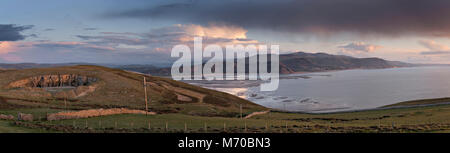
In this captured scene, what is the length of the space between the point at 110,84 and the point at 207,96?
1200 inches

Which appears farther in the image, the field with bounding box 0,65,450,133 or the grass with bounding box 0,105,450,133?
the field with bounding box 0,65,450,133

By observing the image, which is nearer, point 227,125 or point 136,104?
point 227,125

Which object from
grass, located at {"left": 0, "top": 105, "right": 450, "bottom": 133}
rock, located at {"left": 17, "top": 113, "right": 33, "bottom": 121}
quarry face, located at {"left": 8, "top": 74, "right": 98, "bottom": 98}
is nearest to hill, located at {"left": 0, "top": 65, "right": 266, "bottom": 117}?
quarry face, located at {"left": 8, "top": 74, "right": 98, "bottom": 98}

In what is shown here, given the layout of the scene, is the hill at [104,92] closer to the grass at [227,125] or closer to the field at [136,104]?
the field at [136,104]

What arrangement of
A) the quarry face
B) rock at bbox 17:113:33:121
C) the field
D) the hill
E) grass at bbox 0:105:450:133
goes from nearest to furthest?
1. grass at bbox 0:105:450:133
2. rock at bbox 17:113:33:121
3. the field
4. the hill
5. the quarry face

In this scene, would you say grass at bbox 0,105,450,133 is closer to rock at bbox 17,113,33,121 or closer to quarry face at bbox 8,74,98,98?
rock at bbox 17,113,33,121

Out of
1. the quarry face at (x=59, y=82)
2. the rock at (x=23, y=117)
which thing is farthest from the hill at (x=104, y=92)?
the rock at (x=23, y=117)

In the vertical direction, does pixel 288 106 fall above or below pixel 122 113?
below

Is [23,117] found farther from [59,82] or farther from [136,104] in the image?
[59,82]

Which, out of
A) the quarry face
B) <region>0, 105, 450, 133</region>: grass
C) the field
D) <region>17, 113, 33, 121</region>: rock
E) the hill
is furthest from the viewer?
the quarry face

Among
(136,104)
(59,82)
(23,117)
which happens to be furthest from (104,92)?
(23,117)
